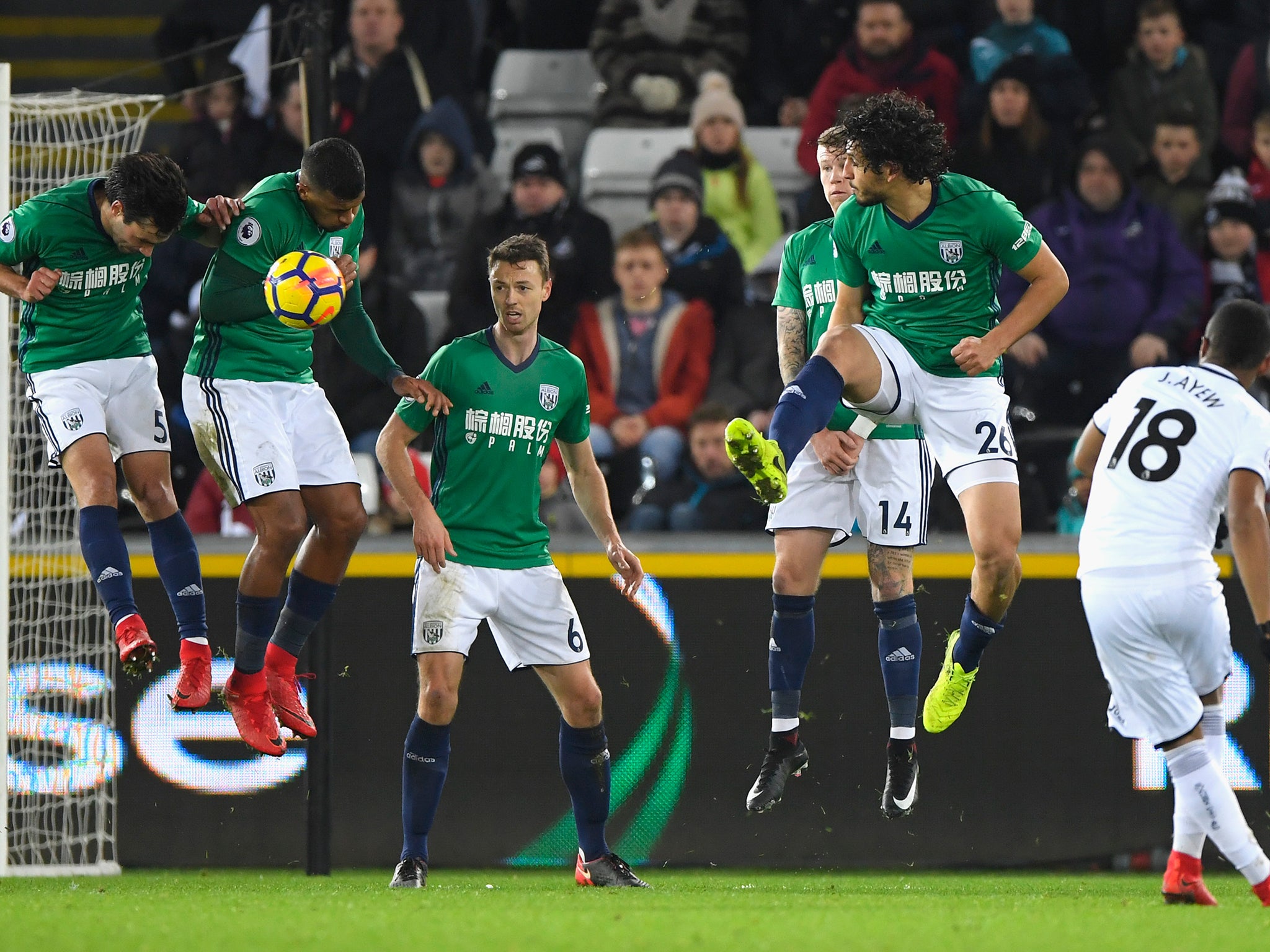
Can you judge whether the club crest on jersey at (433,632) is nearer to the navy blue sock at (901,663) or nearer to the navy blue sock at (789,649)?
the navy blue sock at (789,649)

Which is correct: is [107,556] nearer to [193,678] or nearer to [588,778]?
[193,678]

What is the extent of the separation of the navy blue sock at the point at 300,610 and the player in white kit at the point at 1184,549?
3.09 m

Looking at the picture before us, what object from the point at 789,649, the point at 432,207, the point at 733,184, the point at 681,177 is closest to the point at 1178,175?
the point at 733,184

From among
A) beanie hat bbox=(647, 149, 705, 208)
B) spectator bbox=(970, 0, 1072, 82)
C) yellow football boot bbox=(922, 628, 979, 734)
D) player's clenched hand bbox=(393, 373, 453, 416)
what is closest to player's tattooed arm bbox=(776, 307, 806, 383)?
yellow football boot bbox=(922, 628, 979, 734)

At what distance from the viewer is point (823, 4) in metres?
12.3

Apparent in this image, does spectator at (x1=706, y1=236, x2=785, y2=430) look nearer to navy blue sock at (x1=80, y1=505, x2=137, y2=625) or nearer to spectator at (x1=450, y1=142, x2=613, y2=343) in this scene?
spectator at (x1=450, y1=142, x2=613, y2=343)

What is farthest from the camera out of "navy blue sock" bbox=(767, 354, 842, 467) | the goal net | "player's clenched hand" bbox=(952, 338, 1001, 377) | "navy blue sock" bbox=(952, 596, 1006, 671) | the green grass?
the goal net

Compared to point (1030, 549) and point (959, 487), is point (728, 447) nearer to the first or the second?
point (959, 487)

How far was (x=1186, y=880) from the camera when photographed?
609cm

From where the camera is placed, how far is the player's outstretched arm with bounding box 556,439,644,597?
281 inches

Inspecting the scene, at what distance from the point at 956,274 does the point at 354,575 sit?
142 inches

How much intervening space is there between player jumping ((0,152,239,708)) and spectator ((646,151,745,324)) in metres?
4.11

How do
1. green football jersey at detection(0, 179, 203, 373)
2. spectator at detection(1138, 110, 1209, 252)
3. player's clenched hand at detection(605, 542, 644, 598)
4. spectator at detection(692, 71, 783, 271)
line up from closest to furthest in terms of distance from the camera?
1. green football jersey at detection(0, 179, 203, 373)
2. player's clenched hand at detection(605, 542, 644, 598)
3. spectator at detection(1138, 110, 1209, 252)
4. spectator at detection(692, 71, 783, 271)

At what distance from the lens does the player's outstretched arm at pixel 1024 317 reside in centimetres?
648
